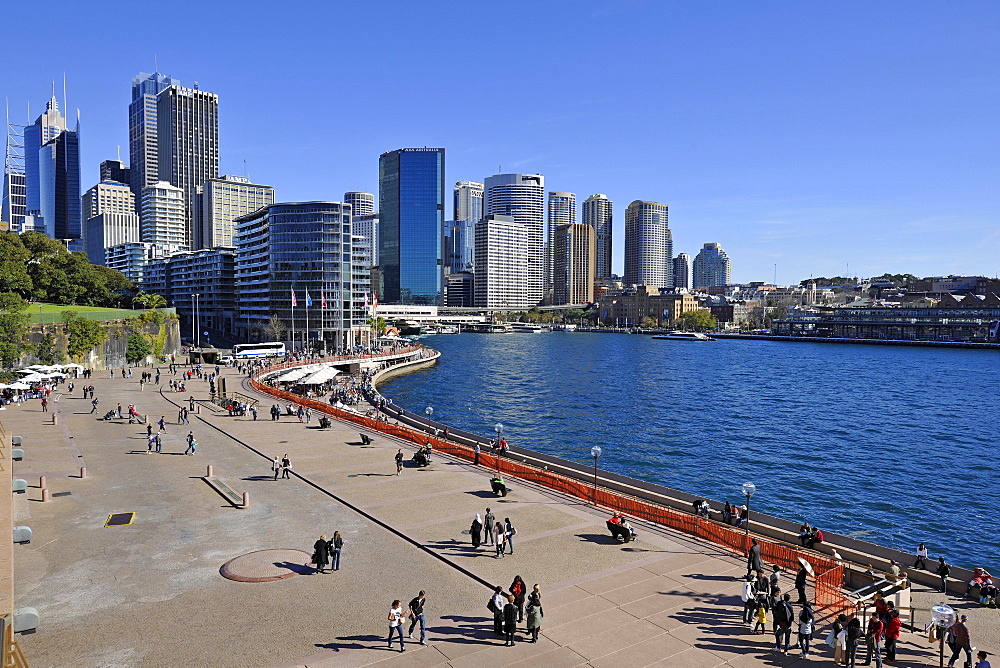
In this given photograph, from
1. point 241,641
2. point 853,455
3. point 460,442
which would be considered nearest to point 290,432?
point 460,442

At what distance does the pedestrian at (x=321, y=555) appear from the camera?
→ 21688 millimetres

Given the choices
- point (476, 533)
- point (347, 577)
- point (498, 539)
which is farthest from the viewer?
point (476, 533)

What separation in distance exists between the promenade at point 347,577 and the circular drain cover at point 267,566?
0.32 feet

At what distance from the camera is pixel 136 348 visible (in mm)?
94312

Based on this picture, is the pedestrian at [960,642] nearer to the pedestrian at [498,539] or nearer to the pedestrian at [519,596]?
the pedestrian at [519,596]

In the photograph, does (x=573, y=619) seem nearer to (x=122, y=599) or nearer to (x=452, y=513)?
(x=452, y=513)

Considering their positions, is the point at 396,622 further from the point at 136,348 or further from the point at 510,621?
the point at 136,348

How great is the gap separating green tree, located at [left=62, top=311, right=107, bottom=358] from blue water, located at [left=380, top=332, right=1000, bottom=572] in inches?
1512

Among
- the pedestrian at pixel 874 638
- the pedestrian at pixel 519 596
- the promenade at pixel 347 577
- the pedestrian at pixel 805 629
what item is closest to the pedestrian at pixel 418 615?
the promenade at pixel 347 577

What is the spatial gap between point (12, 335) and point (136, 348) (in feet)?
78.0

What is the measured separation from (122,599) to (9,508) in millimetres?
8957

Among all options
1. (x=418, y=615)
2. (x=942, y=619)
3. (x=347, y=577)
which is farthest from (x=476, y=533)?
(x=942, y=619)

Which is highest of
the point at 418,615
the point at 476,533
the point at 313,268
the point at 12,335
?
the point at 313,268

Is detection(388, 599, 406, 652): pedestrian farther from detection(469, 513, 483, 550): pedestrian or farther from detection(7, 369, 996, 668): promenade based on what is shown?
detection(469, 513, 483, 550): pedestrian
